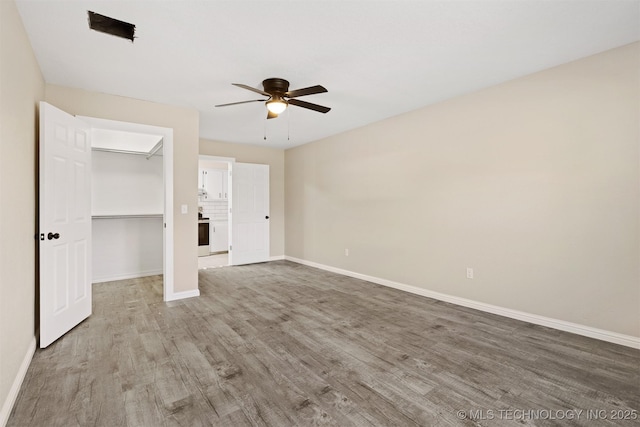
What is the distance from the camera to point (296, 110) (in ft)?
13.9

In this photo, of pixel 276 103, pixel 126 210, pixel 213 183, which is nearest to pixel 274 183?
pixel 213 183

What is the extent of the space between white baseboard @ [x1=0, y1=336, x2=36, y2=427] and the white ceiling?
2.55m

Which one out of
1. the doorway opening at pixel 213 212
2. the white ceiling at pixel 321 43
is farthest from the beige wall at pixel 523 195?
the doorway opening at pixel 213 212

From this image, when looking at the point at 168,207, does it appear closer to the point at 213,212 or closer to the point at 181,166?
the point at 181,166

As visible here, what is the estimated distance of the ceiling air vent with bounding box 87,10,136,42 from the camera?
2180mm

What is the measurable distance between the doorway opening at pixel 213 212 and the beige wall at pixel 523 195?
441cm

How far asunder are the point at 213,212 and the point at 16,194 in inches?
244

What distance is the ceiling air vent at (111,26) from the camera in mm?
2180

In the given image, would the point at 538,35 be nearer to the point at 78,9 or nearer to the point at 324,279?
the point at 78,9

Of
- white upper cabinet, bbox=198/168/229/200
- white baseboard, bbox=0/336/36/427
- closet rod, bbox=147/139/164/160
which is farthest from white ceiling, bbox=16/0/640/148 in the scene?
white upper cabinet, bbox=198/168/229/200

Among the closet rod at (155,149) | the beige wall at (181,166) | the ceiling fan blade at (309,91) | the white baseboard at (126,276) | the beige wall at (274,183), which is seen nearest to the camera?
the ceiling fan blade at (309,91)

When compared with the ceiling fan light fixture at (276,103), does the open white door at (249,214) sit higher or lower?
lower

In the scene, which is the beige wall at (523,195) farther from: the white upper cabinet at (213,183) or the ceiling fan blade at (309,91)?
the white upper cabinet at (213,183)

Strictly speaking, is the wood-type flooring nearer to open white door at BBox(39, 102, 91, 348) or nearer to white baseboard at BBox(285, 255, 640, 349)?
white baseboard at BBox(285, 255, 640, 349)
